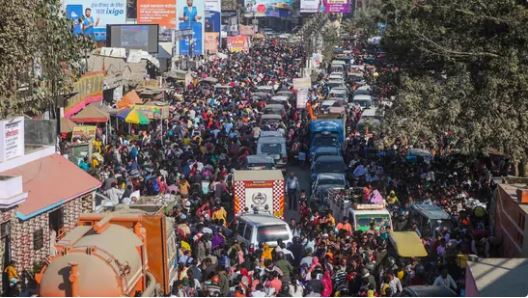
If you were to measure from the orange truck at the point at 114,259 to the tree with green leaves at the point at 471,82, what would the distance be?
7.54m

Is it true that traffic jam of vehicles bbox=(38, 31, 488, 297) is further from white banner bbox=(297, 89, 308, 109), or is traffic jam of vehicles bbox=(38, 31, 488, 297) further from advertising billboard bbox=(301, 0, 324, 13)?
advertising billboard bbox=(301, 0, 324, 13)

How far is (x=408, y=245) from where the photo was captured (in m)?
17.4

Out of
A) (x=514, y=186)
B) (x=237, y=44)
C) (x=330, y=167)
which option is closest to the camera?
(x=514, y=186)

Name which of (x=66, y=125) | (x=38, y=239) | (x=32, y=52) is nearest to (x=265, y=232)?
(x=38, y=239)

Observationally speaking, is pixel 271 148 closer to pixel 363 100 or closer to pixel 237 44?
pixel 363 100

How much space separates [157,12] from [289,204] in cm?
4413

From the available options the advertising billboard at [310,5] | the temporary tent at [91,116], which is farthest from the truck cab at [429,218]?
the advertising billboard at [310,5]

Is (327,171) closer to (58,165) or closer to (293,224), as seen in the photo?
(293,224)

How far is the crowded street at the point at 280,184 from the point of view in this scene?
49.0 ft

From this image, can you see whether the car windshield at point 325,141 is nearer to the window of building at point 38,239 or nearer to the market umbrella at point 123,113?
the market umbrella at point 123,113

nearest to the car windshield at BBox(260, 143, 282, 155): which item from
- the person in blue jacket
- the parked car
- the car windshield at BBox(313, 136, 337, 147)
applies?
the car windshield at BBox(313, 136, 337, 147)

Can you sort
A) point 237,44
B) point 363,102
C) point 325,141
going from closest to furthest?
1. point 325,141
2. point 363,102
3. point 237,44

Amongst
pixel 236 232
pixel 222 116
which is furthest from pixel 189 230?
pixel 222 116

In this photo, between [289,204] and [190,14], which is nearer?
[289,204]
